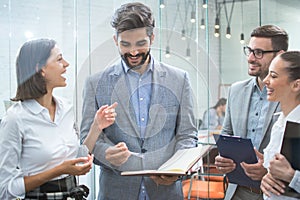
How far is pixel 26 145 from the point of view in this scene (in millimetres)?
1327

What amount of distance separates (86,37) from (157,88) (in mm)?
359

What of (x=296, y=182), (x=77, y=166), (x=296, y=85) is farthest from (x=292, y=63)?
(x=77, y=166)

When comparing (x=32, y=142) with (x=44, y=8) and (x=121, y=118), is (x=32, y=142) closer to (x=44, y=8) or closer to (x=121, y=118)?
(x=121, y=118)

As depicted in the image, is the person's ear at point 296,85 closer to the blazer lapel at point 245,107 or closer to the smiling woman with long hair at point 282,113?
the smiling woman with long hair at point 282,113

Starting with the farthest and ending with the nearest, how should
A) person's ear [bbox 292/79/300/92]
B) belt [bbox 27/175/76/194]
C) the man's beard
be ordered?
the man's beard → belt [bbox 27/175/76/194] → person's ear [bbox 292/79/300/92]

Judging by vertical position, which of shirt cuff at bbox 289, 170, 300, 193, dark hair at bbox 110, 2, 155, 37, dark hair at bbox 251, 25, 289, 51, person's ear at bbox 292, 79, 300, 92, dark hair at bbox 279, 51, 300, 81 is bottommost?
shirt cuff at bbox 289, 170, 300, 193

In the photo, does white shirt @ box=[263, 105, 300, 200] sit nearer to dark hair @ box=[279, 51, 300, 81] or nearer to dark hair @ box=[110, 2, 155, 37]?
dark hair @ box=[279, 51, 300, 81]

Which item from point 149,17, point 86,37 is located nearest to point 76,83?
point 86,37

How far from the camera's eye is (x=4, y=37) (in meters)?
1.71

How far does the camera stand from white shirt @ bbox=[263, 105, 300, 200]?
1.25 m

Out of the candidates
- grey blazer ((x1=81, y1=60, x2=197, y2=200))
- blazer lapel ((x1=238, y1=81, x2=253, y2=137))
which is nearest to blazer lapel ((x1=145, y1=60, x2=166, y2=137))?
grey blazer ((x1=81, y1=60, x2=197, y2=200))

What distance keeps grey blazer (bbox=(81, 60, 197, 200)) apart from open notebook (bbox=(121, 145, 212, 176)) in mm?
24

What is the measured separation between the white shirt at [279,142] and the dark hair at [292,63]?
0.25ft

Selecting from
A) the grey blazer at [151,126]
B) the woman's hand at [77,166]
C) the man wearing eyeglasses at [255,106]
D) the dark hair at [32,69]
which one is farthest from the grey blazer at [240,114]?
the dark hair at [32,69]
